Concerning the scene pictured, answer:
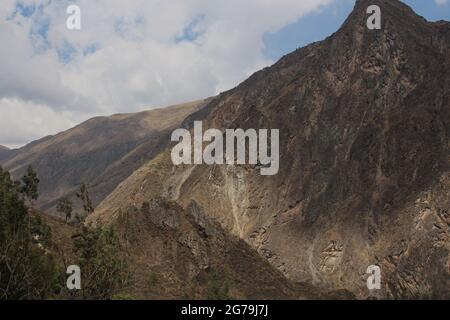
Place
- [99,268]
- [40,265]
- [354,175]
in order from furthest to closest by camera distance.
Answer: [354,175] → [99,268] → [40,265]

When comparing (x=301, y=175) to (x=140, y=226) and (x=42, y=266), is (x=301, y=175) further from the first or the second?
(x=42, y=266)

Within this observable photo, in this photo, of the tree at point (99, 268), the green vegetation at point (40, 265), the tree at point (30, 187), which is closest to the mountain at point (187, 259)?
the tree at point (99, 268)

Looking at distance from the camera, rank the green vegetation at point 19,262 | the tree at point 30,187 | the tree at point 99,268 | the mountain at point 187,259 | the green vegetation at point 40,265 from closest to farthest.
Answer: the green vegetation at point 19,262 → the green vegetation at point 40,265 → the tree at point 99,268 → the mountain at point 187,259 → the tree at point 30,187

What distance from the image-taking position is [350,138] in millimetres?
86125

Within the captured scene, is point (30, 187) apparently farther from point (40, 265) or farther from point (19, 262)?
point (19, 262)

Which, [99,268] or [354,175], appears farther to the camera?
[354,175]

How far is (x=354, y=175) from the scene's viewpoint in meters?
80.5

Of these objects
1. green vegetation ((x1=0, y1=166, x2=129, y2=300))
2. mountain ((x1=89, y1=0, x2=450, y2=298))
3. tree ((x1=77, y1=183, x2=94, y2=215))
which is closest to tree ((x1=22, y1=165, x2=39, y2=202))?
green vegetation ((x1=0, y1=166, x2=129, y2=300))

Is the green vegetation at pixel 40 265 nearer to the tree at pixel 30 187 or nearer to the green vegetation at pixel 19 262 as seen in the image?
the green vegetation at pixel 19 262

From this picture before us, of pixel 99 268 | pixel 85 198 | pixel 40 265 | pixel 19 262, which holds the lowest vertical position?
pixel 99 268

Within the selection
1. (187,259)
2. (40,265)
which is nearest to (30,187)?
(187,259)

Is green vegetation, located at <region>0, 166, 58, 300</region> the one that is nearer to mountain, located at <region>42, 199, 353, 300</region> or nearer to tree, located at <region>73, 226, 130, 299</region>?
tree, located at <region>73, 226, 130, 299</region>

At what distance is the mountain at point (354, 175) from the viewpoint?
2694 inches

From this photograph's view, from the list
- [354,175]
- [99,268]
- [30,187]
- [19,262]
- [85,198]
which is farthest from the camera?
[85,198]
